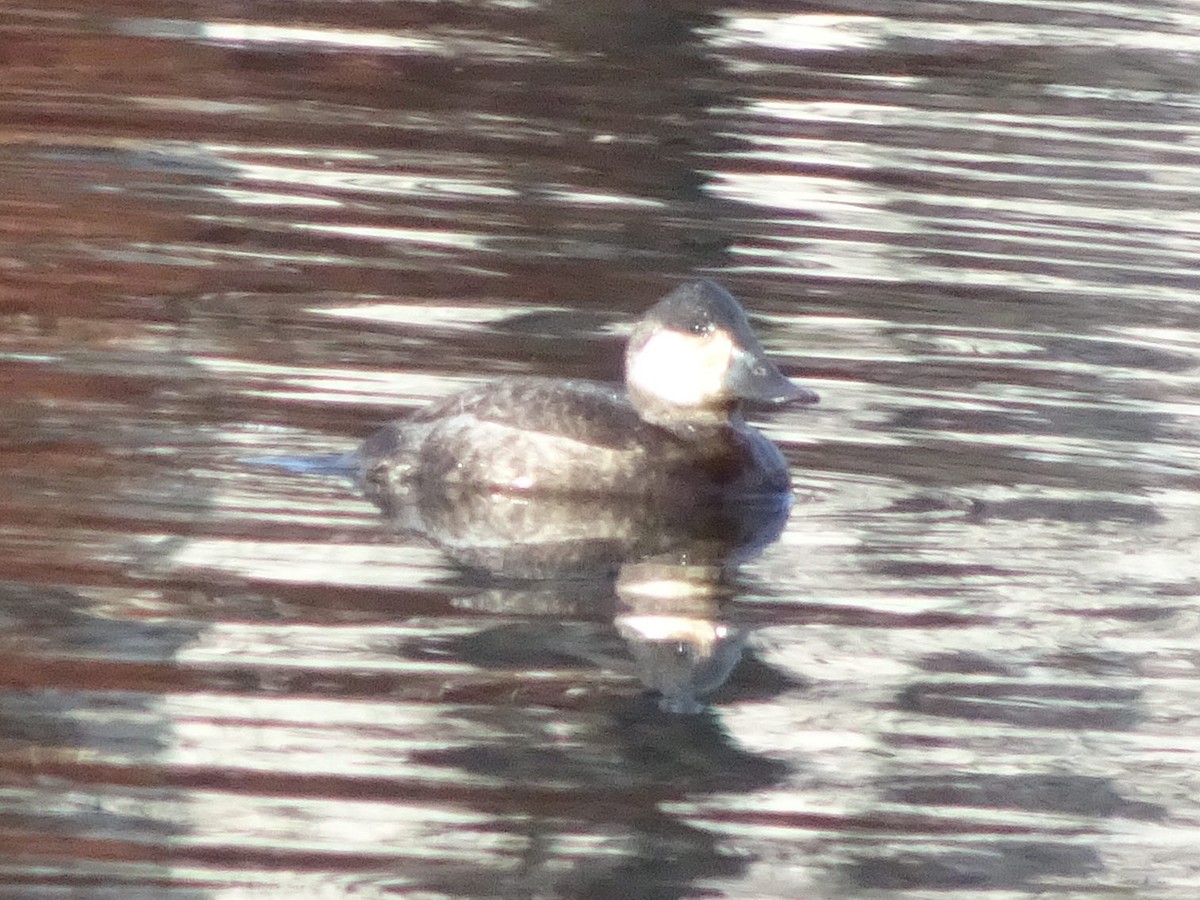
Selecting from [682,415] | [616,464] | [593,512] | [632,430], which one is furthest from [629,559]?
[682,415]

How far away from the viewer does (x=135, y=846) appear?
528 centimetres

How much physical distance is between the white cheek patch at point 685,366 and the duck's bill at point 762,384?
41mm

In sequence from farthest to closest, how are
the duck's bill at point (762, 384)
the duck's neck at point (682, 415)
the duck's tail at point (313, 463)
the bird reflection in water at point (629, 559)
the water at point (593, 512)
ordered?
the duck's neck at point (682, 415), the duck's bill at point (762, 384), the duck's tail at point (313, 463), the bird reflection in water at point (629, 559), the water at point (593, 512)

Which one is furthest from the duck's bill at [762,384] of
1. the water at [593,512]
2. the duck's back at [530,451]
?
the water at [593,512]

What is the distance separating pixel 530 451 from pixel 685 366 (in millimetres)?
576

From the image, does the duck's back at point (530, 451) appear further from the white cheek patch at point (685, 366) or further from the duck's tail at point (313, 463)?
the white cheek patch at point (685, 366)

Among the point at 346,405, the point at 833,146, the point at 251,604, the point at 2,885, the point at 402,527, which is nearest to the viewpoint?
the point at 2,885

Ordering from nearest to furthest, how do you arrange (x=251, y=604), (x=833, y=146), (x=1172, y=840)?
(x=1172, y=840) < (x=251, y=604) < (x=833, y=146)

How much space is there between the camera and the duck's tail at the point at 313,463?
8.00 meters

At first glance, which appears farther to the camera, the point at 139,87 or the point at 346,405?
the point at 139,87

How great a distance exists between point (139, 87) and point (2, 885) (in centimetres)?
899

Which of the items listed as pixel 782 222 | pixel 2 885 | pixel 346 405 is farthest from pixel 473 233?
pixel 2 885

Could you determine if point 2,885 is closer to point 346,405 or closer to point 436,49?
point 346,405

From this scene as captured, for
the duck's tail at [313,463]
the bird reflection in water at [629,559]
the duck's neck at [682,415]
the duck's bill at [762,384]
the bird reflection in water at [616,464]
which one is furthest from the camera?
the duck's neck at [682,415]
